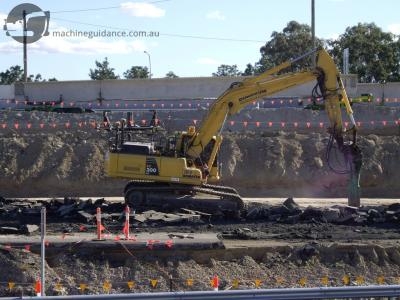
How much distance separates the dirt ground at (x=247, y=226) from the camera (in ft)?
45.5

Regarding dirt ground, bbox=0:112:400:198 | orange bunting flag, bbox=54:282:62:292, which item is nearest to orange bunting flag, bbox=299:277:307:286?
orange bunting flag, bbox=54:282:62:292

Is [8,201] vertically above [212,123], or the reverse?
[212,123]

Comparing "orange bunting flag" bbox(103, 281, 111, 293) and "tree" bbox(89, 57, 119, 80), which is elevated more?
"tree" bbox(89, 57, 119, 80)

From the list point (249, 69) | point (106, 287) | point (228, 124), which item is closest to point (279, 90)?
point (106, 287)

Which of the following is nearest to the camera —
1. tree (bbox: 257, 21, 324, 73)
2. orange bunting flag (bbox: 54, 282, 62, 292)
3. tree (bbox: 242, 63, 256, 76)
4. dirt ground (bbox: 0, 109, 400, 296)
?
orange bunting flag (bbox: 54, 282, 62, 292)

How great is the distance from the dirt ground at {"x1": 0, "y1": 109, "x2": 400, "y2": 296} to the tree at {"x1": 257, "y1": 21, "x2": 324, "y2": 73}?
144 ft

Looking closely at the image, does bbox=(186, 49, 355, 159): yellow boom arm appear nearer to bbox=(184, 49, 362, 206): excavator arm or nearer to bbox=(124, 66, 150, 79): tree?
bbox=(184, 49, 362, 206): excavator arm

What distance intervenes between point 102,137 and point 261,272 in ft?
61.5

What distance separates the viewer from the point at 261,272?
14.3 meters

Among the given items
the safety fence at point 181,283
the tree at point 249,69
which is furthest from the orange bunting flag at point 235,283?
the tree at point 249,69

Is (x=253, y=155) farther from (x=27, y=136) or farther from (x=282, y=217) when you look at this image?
(x=282, y=217)

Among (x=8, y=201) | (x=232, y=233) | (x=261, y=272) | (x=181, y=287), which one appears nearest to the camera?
(x=181, y=287)

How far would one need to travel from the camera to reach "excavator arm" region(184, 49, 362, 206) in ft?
66.6

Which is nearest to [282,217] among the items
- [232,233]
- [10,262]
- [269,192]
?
[232,233]
